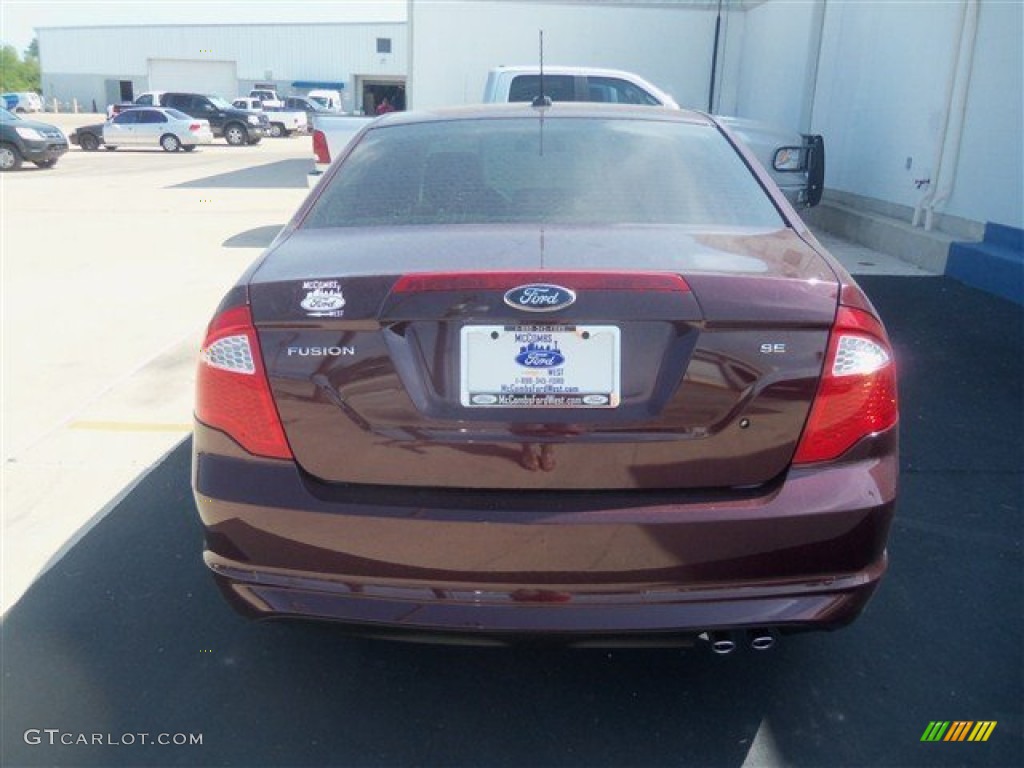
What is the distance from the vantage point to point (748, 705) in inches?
104

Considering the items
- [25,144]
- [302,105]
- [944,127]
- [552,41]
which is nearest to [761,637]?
[944,127]

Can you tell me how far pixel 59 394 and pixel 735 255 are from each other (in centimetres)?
429

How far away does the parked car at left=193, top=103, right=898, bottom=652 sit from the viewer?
211 cm

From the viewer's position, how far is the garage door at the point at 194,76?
6319 cm

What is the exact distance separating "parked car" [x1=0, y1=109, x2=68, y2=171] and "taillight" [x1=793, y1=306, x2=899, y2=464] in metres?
22.8

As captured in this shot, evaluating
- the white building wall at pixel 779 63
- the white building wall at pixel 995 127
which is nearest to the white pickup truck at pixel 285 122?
the white building wall at pixel 779 63

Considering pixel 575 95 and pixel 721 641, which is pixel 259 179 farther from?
pixel 721 641

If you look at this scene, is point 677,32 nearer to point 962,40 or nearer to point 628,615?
point 962,40

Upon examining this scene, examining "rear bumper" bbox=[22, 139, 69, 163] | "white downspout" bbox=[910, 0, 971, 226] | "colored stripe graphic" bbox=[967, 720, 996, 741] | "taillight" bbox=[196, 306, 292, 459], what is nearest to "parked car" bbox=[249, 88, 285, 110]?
"rear bumper" bbox=[22, 139, 69, 163]

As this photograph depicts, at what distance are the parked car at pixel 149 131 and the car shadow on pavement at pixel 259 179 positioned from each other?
666 cm

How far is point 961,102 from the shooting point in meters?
8.71

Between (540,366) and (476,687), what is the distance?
115 cm

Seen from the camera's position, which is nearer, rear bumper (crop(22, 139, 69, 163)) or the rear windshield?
the rear windshield

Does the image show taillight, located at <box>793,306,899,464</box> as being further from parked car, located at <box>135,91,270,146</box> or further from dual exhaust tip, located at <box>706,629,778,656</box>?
parked car, located at <box>135,91,270,146</box>
